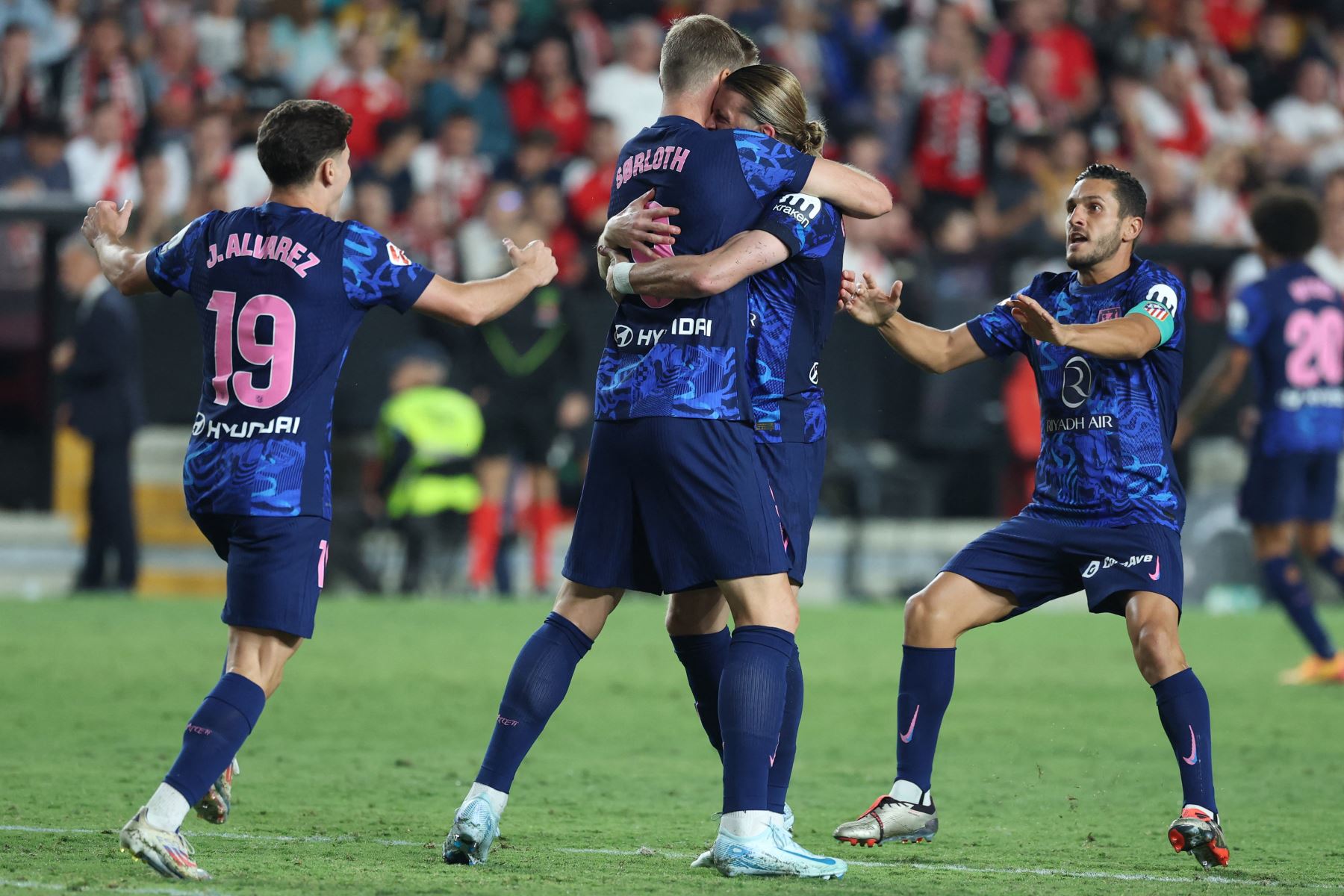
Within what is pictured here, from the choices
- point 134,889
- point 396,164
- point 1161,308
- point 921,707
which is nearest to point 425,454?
point 396,164

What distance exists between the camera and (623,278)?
16.8 feet

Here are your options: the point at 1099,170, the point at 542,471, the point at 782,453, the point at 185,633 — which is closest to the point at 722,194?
the point at 782,453

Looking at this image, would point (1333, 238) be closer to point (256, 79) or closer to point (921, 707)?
point (256, 79)

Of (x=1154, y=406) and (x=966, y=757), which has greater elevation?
(x=1154, y=406)

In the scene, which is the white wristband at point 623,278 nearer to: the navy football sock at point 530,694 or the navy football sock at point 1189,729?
the navy football sock at point 530,694

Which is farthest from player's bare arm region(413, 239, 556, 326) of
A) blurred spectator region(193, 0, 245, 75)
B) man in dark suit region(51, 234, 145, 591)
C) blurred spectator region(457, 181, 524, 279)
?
blurred spectator region(193, 0, 245, 75)

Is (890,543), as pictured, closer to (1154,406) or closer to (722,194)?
(1154,406)

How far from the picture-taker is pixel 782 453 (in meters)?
5.36

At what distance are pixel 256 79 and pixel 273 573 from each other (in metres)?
11.7

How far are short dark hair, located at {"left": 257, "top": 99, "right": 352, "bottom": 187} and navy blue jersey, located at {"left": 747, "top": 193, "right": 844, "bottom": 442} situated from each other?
1.24m

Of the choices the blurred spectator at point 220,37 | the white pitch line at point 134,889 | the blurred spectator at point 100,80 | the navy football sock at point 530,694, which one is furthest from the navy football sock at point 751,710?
the blurred spectator at point 220,37

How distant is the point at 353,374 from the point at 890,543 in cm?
459

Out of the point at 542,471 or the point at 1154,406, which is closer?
the point at 1154,406

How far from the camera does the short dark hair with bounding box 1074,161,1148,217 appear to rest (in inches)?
238
